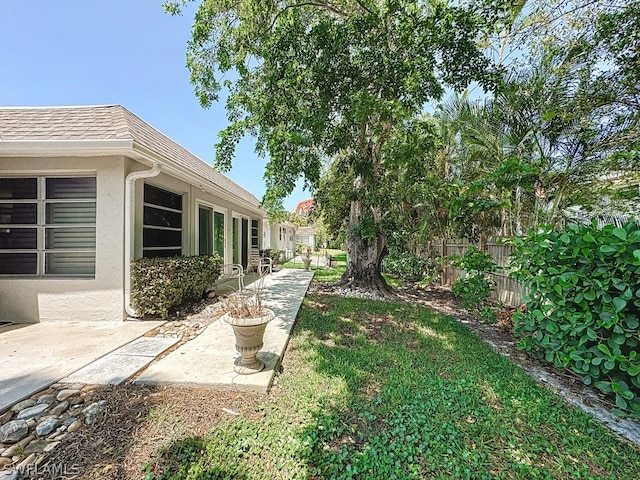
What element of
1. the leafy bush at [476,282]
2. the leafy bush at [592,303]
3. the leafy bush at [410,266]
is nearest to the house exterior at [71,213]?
the leafy bush at [476,282]

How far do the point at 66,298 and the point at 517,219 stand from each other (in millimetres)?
9605

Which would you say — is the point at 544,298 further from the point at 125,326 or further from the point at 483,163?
the point at 125,326

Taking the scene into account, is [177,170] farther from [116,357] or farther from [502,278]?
[502,278]

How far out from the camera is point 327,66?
5.69m

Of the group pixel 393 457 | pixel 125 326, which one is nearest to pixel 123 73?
pixel 125 326

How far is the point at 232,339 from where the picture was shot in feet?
15.5

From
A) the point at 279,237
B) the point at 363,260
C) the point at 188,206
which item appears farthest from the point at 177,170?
the point at 279,237

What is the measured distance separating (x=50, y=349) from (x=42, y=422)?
207cm

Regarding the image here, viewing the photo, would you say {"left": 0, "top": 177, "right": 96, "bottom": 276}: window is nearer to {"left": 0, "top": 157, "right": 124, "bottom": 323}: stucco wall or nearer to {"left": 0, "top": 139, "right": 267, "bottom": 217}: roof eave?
{"left": 0, "top": 157, "right": 124, "bottom": 323}: stucco wall

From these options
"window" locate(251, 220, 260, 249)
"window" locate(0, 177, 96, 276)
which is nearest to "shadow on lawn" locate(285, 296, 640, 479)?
"window" locate(0, 177, 96, 276)

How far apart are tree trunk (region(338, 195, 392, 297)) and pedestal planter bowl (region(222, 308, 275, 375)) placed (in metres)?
5.95

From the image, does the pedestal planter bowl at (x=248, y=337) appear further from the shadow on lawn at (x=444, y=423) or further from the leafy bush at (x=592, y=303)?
the leafy bush at (x=592, y=303)

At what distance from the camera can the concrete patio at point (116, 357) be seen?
10.8 ft

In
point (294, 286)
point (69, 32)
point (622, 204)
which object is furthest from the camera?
point (294, 286)
